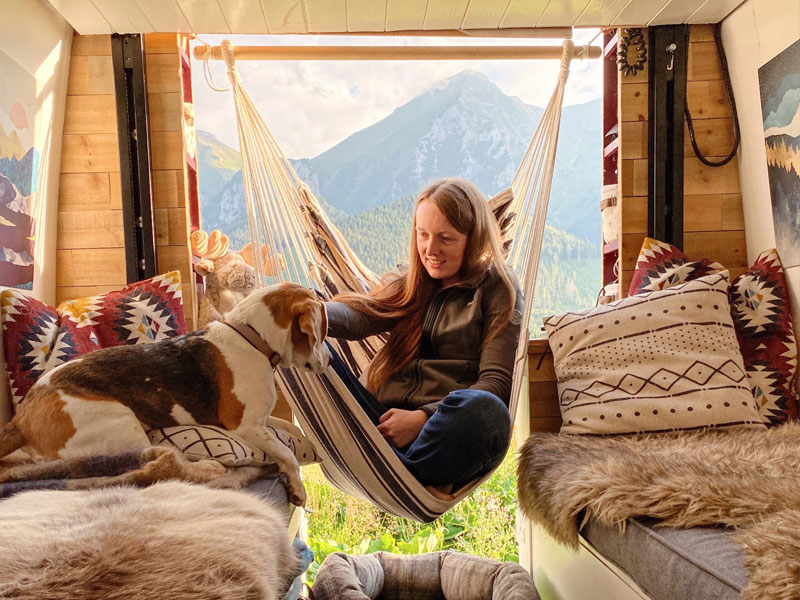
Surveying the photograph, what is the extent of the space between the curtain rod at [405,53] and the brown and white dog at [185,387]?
3.19 feet

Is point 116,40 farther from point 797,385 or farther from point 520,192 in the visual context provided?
point 797,385

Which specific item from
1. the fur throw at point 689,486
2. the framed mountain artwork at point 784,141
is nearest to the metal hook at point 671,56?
the framed mountain artwork at point 784,141

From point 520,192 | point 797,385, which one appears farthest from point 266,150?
point 797,385

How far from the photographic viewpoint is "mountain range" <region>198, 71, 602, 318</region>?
3.45m

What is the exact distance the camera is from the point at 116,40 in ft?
6.40

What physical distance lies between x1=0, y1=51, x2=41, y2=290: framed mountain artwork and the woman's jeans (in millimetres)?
1143

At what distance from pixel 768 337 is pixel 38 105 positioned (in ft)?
7.03

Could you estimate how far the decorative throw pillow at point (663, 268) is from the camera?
1881 mm

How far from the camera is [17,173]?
1.69m

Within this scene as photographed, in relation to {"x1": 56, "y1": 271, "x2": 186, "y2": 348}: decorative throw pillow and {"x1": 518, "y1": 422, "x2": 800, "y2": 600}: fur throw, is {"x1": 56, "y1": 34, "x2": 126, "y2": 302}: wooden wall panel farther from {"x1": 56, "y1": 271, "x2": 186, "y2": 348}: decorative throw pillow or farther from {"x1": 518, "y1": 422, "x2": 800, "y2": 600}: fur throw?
{"x1": 518, "y1": 422, "x2": 800, "y2": 600}: fur throw

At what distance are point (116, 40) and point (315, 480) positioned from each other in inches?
71.2

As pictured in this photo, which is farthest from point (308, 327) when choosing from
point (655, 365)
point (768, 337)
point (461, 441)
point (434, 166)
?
point (434, 166)

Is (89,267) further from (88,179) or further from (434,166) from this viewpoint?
(434,166)

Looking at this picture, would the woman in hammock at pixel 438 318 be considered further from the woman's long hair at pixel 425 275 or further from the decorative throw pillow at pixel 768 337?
the decorative throw pillow at pixel 768 337
